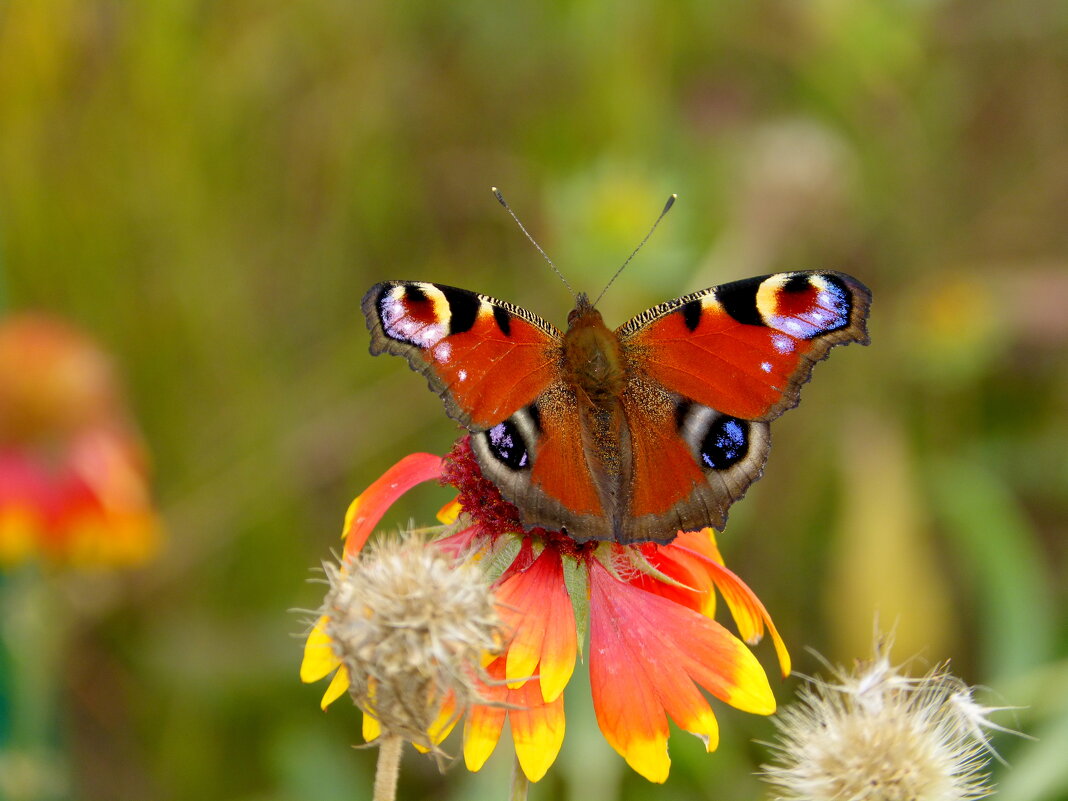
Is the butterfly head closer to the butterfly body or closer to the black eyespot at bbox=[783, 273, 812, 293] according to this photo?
the butterfly body

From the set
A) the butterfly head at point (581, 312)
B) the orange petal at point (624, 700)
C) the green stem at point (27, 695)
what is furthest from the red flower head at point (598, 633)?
the green stem at point (27, 695)

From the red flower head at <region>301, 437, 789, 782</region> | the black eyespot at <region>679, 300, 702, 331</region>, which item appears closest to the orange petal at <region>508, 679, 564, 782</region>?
the red flower head at <region>301, 437, 789, 782</region>

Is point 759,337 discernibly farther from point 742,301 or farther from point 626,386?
point 626,386

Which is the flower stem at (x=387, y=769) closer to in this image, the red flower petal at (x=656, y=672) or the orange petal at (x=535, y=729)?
the orange petal at (x=535, y=729)

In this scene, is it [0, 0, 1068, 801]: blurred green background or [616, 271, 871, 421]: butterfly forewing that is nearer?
[616, 271, 871, 421]: butterfly forewing

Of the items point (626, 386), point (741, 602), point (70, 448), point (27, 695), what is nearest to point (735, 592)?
point (741, 602)

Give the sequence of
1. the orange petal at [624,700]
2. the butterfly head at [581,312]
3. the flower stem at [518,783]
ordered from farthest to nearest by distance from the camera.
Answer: the butterfly head at [581,312] → the orange petal at [624,700] → the flower stem at [518,783]
